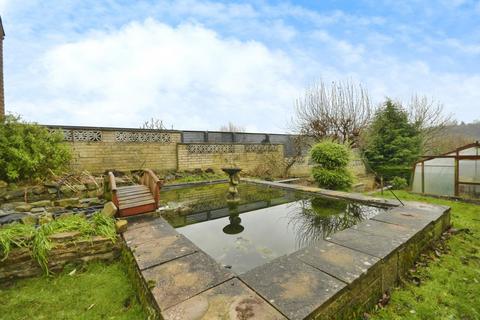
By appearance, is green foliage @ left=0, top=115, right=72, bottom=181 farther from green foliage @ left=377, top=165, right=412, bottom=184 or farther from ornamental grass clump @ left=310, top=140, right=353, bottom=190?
green foliage @ left=377, top=165, right=412, bottom=184

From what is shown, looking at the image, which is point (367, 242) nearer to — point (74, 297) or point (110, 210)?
point (74, 297)

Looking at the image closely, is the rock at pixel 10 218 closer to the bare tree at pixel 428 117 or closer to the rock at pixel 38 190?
the rock at pixel 38 190

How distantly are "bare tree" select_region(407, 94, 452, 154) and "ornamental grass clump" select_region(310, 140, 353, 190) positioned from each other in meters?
11.9

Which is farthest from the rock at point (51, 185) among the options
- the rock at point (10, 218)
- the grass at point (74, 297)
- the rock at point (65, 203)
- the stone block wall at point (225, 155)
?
the stone block wall at point (225, 155)

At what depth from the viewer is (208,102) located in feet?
54.9

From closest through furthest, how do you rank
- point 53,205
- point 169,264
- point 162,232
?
point 169,264 < point 162,232 < point 53,205

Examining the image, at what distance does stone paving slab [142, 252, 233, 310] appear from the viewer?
4.93 ft

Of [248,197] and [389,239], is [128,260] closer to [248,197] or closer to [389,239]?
[389,239]

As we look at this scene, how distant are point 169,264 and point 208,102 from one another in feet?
52.1

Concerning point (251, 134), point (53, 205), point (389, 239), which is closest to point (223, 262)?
point (389, 239)

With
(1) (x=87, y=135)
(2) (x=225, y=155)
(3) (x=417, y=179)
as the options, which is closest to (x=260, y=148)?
(2) (x=225, y=155)

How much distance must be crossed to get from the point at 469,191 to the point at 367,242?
6.80 m

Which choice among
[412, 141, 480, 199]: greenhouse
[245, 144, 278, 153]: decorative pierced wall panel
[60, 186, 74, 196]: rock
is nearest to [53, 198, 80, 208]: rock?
[60, 186, 74, 196]: rock

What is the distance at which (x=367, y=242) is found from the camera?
2.38 meters
